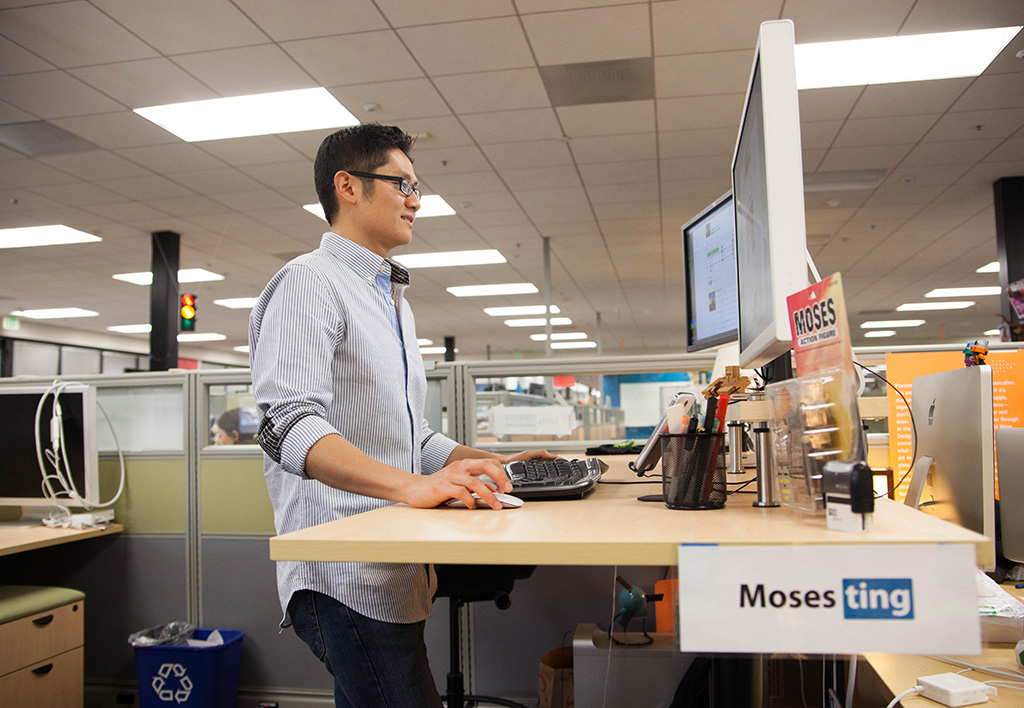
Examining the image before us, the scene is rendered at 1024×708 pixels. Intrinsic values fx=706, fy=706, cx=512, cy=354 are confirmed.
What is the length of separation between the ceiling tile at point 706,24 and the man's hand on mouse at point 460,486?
2932mm

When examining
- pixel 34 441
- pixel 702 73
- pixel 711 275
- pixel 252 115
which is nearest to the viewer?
pixel 711 275

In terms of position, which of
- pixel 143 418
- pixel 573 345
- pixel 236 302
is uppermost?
pixel 236 302

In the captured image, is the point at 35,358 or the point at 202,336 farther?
the point at 202,336

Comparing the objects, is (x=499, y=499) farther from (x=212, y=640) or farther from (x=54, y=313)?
(x=54, y=313)

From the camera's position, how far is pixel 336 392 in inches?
44.1

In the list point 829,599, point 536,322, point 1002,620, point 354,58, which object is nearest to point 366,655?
point 829,599

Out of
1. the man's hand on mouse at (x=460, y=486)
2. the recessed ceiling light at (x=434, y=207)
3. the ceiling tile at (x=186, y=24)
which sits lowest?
the man's hand on mouse at (x=460, y=486)

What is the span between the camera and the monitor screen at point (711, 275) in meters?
1.50

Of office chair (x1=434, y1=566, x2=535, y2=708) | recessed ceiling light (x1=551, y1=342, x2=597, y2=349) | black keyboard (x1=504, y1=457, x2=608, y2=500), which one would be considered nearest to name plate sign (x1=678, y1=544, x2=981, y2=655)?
black keyboard (x1=504, y1=457, x2=608, y2=500)

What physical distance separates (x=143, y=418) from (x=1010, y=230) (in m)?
6.31

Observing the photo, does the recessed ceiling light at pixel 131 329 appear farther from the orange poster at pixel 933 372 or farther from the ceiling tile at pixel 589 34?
the orange poster at pixel 933 372

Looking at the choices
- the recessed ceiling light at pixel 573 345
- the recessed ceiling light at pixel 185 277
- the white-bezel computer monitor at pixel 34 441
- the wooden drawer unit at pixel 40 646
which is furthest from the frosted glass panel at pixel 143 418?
the recessed ceiling light at pixel 573 345

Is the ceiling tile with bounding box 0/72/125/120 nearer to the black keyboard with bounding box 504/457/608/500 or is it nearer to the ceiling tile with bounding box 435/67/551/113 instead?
the ceiling tile with bounding box 435/67/551/113

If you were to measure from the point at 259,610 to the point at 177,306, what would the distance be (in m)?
5.10
